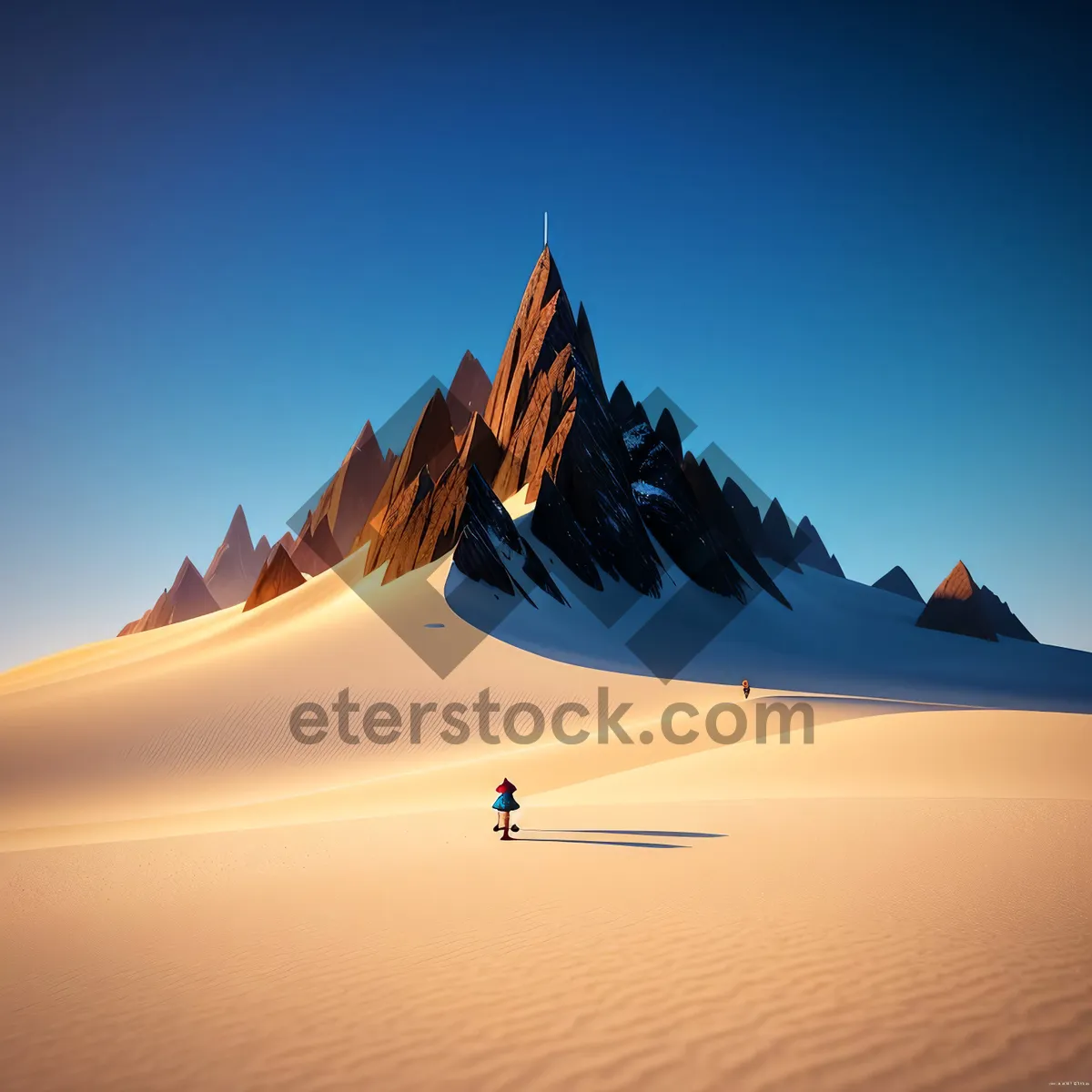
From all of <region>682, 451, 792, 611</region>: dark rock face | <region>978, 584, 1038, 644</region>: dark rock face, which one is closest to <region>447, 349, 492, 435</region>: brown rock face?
<region>682, 451, 792, 611</region>: dark rock face

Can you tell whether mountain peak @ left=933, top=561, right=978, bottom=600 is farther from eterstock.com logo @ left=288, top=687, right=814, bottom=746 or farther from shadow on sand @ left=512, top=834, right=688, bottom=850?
shadow on sand @ left=512, top=834, right=688, bottom=850

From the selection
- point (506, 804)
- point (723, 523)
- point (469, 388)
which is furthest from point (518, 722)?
point (469, 388)

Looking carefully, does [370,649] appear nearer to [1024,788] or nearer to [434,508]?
[434,508]

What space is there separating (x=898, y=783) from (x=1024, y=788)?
2392mm

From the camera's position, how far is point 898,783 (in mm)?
16203

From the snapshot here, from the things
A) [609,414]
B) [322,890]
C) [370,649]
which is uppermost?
[609,414]

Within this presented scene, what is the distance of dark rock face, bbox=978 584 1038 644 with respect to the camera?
7050 centimetres

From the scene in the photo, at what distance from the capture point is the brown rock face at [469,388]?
90125 millimetres

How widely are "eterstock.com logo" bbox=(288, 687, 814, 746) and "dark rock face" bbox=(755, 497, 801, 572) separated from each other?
62.0m

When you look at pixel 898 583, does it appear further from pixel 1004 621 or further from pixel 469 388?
pixel 469 388

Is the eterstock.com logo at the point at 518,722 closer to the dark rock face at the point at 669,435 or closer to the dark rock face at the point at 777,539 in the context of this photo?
the dark rock face at the point at 669,435

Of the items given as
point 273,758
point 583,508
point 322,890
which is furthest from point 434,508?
point 322,890

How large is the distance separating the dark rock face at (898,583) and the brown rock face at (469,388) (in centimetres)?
5549

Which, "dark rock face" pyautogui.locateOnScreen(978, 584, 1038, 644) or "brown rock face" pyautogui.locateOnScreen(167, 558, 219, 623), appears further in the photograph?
"brown rock face" pyautogui.locateOnScreen(167, 558, 219, 623)
